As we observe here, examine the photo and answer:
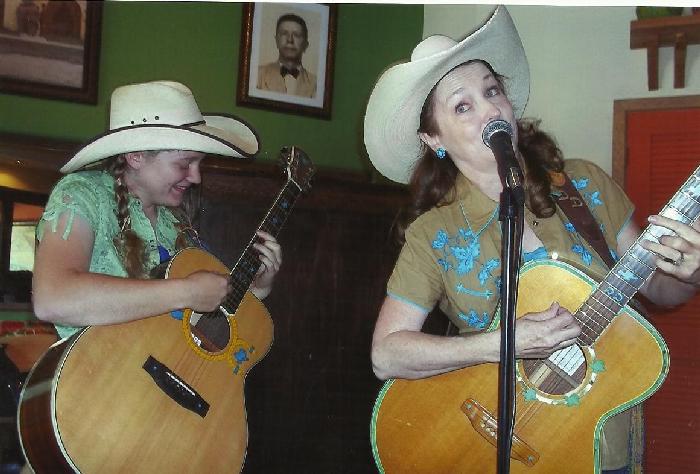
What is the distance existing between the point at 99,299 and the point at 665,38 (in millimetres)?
2305

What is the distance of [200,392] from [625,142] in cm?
201

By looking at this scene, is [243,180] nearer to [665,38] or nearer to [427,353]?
[427,353]

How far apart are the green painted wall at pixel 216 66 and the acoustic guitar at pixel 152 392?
0.97m

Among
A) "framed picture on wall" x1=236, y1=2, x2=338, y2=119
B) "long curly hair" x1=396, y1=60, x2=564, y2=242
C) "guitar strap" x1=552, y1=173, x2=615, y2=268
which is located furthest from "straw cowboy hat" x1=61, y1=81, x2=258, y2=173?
"framed picture on wall" x1=236, y1=2, x2=338, y2=119

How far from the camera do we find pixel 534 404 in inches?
62.2


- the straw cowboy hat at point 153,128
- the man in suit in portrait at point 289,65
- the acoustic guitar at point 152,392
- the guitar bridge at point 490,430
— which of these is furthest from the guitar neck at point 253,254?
the man in suit in portrait at point 289,65

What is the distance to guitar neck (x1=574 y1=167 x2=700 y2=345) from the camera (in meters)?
1.50

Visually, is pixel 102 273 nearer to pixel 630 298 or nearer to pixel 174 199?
pixel 174 199

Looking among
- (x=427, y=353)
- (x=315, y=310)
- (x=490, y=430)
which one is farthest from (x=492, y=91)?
(x=315, y=310)

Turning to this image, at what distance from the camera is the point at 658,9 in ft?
9.60

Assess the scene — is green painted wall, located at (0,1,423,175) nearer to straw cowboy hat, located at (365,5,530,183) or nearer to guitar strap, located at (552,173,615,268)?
straw cowboy hat, located at (365,5,530,183)

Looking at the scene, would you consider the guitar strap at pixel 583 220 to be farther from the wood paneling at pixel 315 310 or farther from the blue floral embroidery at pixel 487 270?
the wood paneling at pixel 315 310

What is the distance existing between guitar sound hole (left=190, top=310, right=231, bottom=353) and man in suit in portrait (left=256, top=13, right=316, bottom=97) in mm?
1335

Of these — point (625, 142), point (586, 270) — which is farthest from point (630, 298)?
point (625, 142)
